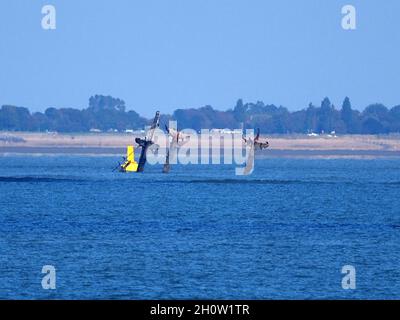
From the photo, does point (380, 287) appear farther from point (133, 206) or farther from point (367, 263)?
point (133, 206)

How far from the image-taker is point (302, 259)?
6141 centimetres

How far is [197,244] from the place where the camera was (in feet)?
221

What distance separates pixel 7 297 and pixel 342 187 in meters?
82.3

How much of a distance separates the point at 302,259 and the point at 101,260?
858 cm

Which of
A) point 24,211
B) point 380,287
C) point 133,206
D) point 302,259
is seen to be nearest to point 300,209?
point 133,206

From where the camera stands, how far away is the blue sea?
173ft

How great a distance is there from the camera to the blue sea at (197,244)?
5269cm
